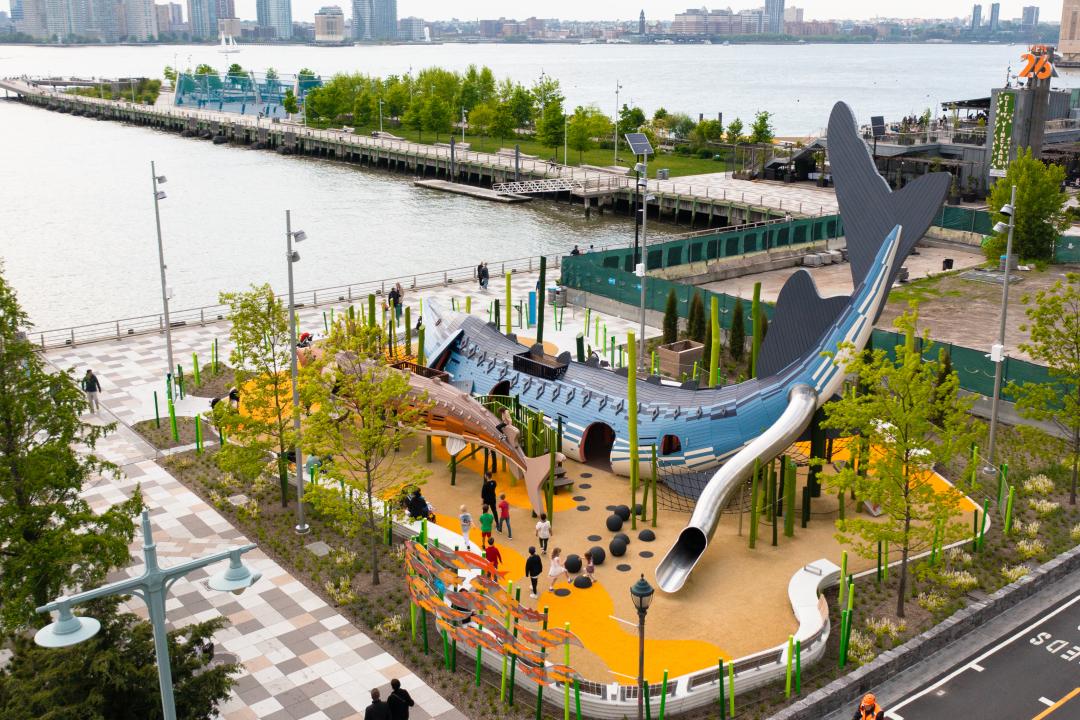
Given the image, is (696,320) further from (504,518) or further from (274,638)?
(274,638)

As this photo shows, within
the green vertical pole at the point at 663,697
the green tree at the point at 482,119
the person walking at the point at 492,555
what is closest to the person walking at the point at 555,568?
the person walking at the point at 492,555

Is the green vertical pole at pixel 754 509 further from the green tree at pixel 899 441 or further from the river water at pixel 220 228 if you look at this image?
the river water at pixel 220 228

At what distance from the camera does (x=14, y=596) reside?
20266 millimetres

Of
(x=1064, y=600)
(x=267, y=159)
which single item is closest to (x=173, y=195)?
(x=267, y=159)

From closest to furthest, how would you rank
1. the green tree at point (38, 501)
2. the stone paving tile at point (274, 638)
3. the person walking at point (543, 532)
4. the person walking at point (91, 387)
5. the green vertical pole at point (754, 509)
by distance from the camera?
the green tree at point (38, 501) → the stone paving tile at point (274, 638) → the person walking at point (543, 532) → the green vertical pole at point (754, 509) → the person walking at point (91, 387)

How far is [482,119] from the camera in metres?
125

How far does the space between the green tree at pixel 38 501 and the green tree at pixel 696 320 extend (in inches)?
1108

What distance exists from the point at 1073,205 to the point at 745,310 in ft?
168

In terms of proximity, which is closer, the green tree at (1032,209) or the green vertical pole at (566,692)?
the green vertical pole at (566,692)

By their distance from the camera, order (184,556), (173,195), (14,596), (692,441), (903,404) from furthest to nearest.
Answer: (173,195), (692,441), (184,556), (903,404), (14,596)

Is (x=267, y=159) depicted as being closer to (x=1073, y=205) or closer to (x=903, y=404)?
(x=1073, y=205)

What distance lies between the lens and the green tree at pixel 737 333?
43.5 metres

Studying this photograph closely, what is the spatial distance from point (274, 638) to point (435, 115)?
349ft

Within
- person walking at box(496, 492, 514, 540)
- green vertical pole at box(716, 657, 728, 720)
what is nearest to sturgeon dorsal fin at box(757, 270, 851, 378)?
person walking at box(496, 492, 514, 540)
